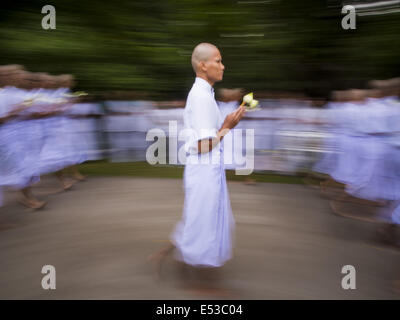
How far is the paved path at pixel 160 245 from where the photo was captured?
2.66m

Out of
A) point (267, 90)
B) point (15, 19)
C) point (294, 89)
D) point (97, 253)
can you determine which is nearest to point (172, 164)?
point (267, 90)

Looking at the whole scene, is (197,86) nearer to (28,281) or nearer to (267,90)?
(28,281)

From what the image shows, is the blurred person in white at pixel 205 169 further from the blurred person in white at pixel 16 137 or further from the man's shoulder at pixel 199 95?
the blurred person in white at pixel 16 137

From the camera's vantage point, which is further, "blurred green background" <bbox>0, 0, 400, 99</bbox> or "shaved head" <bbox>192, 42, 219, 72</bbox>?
"blurred green background" <bbox>0, 0, 400, 99</bbox>

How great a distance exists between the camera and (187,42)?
24.2 ft

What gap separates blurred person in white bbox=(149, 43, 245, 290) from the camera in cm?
238

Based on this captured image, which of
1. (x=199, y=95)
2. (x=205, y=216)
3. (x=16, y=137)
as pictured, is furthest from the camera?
(x=16, y=137)

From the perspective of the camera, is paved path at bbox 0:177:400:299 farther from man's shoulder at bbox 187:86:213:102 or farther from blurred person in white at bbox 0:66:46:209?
man's shoulder at bbox 187:86:213:102

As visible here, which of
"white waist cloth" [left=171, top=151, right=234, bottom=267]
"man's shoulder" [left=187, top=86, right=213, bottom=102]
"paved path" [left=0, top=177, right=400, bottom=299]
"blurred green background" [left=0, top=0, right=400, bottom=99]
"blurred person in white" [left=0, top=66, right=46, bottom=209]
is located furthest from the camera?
"blurred green background" [left=0, top=0, right=400, bottom=99]

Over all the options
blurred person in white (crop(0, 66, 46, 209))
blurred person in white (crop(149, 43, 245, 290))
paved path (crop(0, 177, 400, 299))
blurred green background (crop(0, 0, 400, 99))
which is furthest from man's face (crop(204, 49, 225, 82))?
blurred green background (crop(0, 0, 400, 99))

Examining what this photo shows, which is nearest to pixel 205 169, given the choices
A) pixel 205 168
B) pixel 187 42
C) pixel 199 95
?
pixel 205 168

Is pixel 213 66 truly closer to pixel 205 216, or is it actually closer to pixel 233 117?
pixel 233 117

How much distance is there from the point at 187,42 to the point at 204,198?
5.48m

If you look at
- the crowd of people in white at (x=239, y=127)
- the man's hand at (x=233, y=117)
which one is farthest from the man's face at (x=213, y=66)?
the crowd of people in white at (x=239, y=127)
